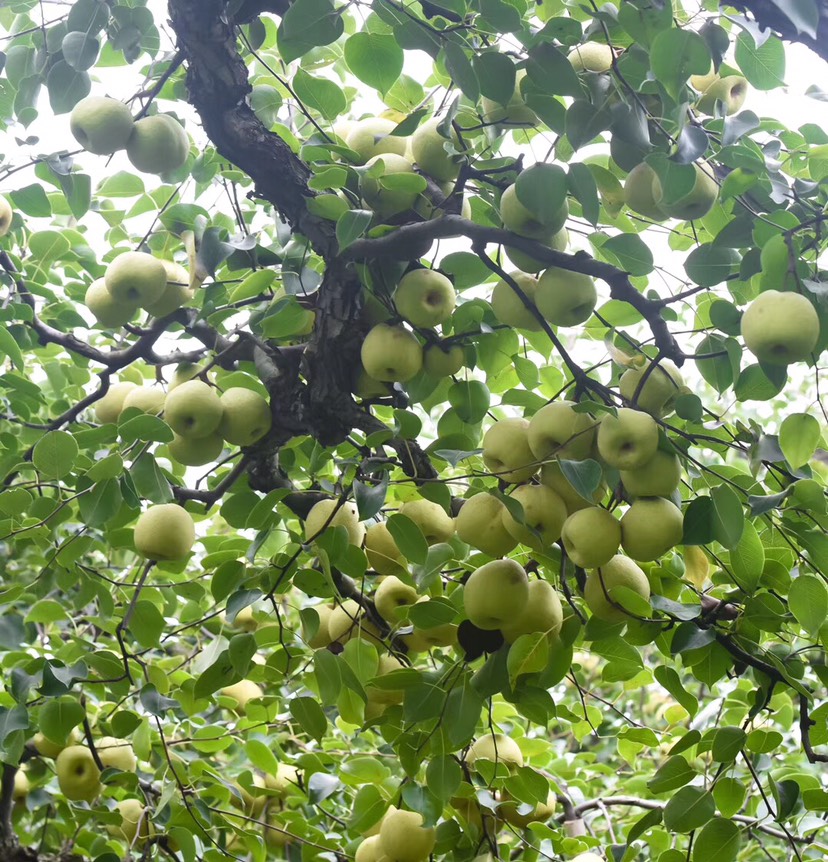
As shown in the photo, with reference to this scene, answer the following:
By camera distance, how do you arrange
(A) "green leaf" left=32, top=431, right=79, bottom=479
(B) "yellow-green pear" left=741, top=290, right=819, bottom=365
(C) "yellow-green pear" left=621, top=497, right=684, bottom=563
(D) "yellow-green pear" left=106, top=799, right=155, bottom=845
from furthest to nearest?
(D) "yellow-green pear" left=106, top=799, right=155, bottom=845, (A) "green leaf" left=32, top=431, right=79, bottom=479, (C) "yellow-green pear" left=621, top=497, right=684, bottom=563, (B) "yellow-green pear" left=741, top=290, right=819, bottom=365

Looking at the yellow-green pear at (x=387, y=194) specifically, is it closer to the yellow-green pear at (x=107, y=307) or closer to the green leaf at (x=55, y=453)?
the yellow-green pear at (x=107, y=307)

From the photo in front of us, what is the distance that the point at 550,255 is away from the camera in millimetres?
A: 1226

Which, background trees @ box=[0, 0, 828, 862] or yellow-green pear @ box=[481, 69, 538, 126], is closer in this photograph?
background trees @ box=[0, 0, 828, 862]

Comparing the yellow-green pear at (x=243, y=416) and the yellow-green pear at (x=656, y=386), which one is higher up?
the yellow-green pear at (x=656, y=386)

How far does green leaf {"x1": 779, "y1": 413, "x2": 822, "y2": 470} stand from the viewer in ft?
4.02

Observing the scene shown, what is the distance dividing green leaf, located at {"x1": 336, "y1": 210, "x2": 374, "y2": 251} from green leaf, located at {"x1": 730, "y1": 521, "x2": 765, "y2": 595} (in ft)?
2.18

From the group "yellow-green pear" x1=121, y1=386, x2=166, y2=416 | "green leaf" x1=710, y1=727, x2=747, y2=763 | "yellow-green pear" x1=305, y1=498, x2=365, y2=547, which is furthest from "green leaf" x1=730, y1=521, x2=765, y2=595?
"yellow-green pear" x1=121, y1=386, x2=166, y2=416

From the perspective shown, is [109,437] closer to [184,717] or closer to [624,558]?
[624,558]

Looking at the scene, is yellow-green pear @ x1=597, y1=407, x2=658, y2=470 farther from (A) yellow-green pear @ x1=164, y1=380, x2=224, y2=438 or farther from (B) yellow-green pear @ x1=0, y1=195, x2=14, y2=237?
(B) yellow-green pear @ x1=0, y1=195, x2=14, y2=237

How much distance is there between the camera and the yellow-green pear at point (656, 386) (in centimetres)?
126

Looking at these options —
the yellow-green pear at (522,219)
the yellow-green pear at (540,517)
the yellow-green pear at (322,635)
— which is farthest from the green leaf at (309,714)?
the yellow-green pear at (522,219)

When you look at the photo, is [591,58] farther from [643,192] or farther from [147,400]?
[147,400]

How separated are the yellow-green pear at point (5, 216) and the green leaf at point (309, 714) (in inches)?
42.1

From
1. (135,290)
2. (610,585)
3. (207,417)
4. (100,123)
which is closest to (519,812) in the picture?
(610,585)
